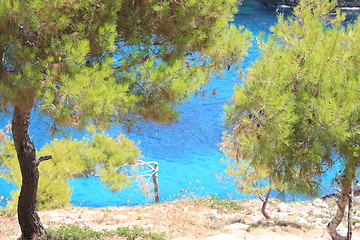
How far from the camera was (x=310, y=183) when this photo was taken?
498 centimetres

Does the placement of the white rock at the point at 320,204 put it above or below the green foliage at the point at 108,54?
above

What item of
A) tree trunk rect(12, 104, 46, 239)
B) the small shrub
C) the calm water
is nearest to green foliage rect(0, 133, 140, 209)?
the small shrub

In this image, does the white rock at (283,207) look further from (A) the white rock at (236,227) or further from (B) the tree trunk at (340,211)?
(B) the tree trunk at (340,211)

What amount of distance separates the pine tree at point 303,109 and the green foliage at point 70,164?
408cm

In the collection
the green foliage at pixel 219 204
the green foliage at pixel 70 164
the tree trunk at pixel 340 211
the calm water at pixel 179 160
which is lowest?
the tree trunk at pixel 340 211

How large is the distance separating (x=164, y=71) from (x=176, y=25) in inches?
26.1

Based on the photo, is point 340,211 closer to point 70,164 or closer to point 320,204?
point 70,164

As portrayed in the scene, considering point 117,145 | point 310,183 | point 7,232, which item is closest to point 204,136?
point 117,145

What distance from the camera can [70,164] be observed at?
854 cm

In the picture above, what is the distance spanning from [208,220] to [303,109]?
4720 mm

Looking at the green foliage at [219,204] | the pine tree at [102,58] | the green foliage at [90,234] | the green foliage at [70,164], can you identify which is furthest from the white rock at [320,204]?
the pine tree at [102,58]

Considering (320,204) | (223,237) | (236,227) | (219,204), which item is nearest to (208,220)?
(236,227)

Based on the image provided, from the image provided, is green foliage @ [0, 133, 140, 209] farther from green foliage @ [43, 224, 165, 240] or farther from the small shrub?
the small shrub

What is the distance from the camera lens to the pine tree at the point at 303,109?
14.7ft
